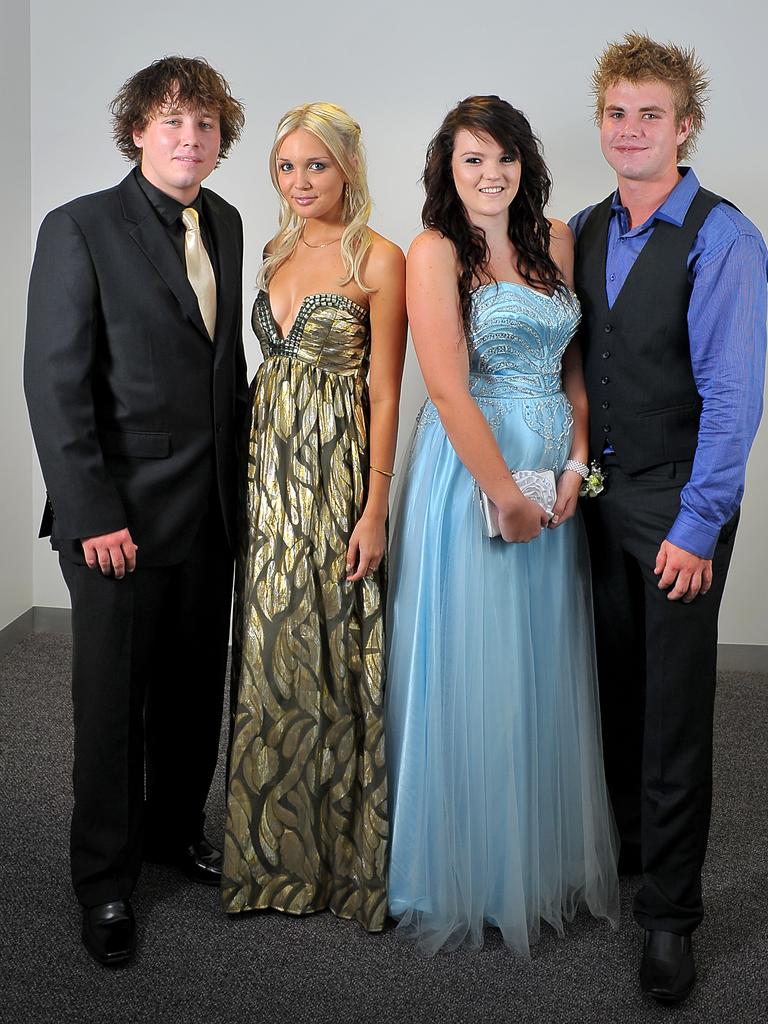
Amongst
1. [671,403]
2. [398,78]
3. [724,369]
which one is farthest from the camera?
[398,78]

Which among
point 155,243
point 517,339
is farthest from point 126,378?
point 517,339

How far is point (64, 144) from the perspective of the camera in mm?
4250

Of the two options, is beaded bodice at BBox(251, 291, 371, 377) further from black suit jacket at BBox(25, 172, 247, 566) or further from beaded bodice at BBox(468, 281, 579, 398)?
beaded bodice at BBox(468, 281, 579, 398)

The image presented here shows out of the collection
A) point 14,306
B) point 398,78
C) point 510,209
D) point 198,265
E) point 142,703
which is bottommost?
point 142,703

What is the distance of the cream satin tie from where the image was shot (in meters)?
2.36

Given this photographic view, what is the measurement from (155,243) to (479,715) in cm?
119

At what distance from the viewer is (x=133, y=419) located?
231 cm

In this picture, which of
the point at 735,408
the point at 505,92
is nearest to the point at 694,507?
the point at 735,408

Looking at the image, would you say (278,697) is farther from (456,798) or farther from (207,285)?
(207,285)

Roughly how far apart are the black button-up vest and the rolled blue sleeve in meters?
0.05

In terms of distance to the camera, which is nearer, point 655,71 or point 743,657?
point 655,71

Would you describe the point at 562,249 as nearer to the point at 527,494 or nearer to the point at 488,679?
the point at 527,494

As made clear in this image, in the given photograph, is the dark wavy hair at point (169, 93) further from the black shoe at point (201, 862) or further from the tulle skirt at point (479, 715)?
the black shoe at point (201, 862)

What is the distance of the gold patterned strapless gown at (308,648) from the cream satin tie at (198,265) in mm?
125
